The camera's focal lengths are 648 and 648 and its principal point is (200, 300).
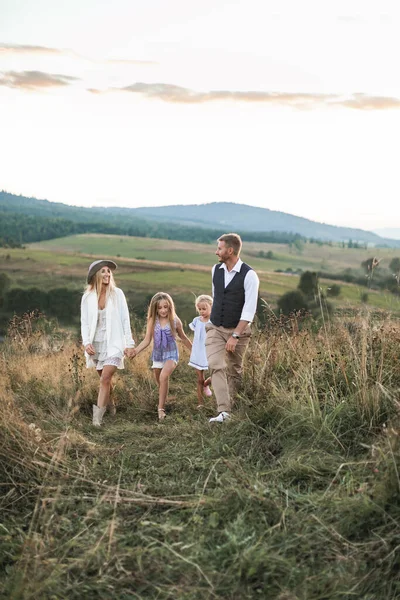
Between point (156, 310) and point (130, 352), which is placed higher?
point (156, 310)

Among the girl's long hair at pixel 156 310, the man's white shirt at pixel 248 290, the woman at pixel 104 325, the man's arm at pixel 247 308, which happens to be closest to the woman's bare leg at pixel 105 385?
the woman at pixel 104 325

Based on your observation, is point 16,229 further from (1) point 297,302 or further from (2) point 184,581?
(2) point 184,581

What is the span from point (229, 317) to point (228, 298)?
0.65ft

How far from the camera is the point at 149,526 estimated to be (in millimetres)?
4094

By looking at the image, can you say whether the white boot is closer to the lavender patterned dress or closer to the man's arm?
the lavender patterned dress

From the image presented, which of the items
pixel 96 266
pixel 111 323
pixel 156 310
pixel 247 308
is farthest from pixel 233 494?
pixel 96 266

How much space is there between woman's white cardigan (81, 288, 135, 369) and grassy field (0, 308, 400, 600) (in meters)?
0.84

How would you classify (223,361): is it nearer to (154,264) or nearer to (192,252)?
(154,264)

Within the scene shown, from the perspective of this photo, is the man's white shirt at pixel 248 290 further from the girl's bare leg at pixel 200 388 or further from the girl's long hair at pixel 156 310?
the girl's bare leg at pixel 200 388

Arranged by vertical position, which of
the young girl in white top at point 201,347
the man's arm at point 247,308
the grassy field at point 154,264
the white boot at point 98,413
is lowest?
the grassy field at point 154,264

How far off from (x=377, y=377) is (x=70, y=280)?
279 ft

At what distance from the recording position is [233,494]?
14.0 feet

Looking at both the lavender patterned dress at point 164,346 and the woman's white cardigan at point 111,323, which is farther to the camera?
the lavender patterned dress at point 164,346

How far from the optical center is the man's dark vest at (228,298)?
6652mm
